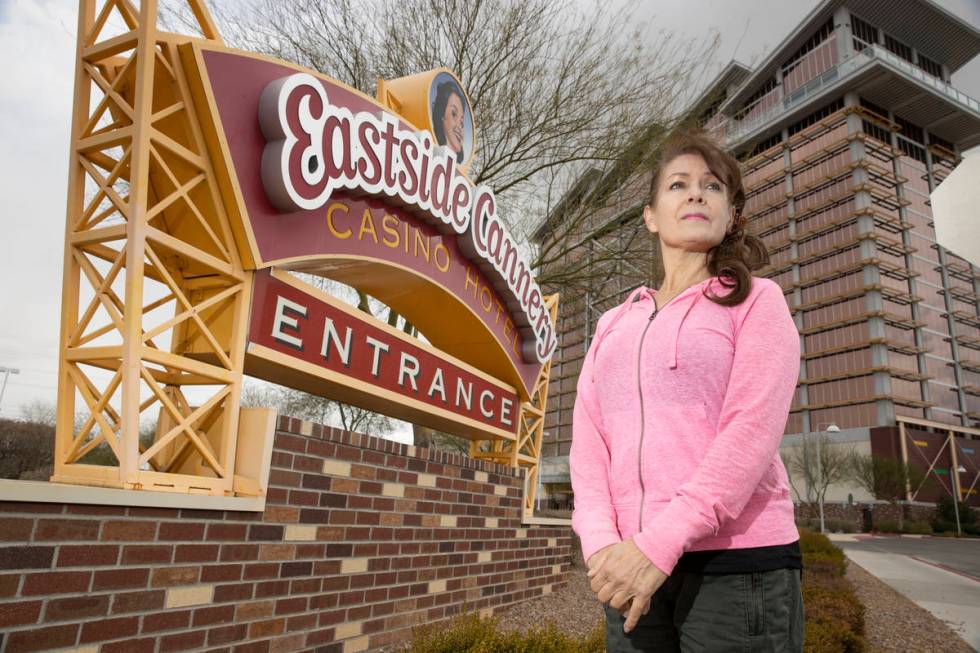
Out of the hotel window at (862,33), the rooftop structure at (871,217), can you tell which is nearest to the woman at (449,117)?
the rooftop structure at (871,217)

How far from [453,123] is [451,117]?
0.06m

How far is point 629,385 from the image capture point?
1.56 metres

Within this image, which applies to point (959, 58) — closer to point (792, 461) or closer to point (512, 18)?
point (792, 461)

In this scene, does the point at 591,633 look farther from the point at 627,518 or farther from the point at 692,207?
the point at 692,207

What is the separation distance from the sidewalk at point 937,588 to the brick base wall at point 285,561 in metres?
5.58

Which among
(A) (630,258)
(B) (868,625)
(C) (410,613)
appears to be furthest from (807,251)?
(C) (410,613)

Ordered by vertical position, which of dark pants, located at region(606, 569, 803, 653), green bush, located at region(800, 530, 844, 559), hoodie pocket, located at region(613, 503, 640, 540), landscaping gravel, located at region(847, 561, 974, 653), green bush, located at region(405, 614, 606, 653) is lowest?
landscaping gravel, located at region(847, 561, 974, 653)

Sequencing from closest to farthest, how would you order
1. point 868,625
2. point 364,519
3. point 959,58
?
point 364,519 → point 868,625 → point 959,58

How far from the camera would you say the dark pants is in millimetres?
1246

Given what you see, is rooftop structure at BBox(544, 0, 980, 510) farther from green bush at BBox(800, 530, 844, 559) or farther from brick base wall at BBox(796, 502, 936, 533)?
green bush at BBox(800, 530, 844, 559)

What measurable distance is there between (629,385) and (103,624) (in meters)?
2.59

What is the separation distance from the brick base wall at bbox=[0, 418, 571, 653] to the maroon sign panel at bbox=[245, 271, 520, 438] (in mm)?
484

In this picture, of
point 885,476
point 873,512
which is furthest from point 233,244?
point 873,512

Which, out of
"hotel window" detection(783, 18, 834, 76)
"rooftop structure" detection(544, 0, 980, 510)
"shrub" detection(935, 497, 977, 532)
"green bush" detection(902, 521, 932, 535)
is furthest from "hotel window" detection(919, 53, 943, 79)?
"green bush" detection(902, 521, 932, 535)
